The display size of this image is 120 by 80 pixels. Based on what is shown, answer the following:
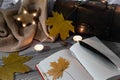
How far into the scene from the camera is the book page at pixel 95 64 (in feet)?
2.23

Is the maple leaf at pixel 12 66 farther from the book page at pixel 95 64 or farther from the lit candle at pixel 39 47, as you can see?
the book page at pixel 95 64

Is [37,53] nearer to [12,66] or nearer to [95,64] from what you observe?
[12,66]

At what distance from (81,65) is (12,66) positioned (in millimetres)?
246

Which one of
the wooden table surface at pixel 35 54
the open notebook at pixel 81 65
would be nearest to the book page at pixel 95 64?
the open notebook at pixel 81 65

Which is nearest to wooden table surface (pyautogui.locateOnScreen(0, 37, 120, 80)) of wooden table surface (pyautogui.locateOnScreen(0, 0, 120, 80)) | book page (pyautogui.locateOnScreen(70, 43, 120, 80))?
wooden table surface (pyautogui.locateOnScreen(0, 0, 120, 80))

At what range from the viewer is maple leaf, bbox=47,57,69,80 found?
72 cm

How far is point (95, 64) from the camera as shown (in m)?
0.71

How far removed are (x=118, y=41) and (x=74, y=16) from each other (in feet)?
0.64

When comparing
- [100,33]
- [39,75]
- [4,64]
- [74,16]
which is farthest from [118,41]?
[4,64]

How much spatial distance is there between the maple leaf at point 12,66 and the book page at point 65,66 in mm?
66

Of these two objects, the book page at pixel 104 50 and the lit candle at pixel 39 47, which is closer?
the book page at pixel 104 50

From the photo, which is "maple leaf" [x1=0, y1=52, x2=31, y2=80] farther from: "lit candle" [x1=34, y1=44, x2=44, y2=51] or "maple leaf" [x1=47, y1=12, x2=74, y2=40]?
"maple leaf" [x1=47, y1=12, x2=74, y2=40]

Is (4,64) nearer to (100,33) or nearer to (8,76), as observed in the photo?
(8,76)

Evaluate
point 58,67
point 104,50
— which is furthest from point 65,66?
point 104,50
